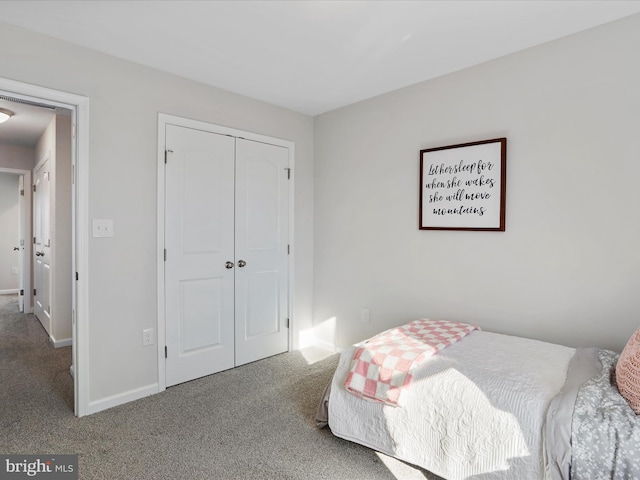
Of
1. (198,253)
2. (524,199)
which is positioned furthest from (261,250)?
(524,199)

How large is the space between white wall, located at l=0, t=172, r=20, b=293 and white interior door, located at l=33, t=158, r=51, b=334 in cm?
233

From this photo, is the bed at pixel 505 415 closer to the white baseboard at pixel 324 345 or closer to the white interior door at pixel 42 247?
the white baseboard at pixel 324 345

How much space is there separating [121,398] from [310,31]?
8.89 ft

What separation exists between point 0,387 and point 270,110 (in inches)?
122

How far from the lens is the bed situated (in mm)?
1379

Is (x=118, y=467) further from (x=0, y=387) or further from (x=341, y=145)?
(x=341, y=145)

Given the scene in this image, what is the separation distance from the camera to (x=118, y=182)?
2543mm

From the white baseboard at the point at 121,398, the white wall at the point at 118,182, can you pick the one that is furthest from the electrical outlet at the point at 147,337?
the white baseboard at the point at 121,398

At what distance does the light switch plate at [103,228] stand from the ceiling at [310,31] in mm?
1124

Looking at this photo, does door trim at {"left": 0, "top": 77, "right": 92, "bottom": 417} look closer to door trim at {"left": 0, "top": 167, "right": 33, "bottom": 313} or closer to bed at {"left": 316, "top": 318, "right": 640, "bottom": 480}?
bed at {"left": 316, "top": 318, "right": 640, "bottom": 480}

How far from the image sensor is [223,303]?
3.16 m

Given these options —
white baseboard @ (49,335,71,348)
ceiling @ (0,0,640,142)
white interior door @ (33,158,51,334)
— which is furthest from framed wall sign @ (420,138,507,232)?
white interior door @ (33,158,51,334)

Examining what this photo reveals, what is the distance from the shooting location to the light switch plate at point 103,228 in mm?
2448

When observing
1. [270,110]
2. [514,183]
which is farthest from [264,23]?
[514,183]
